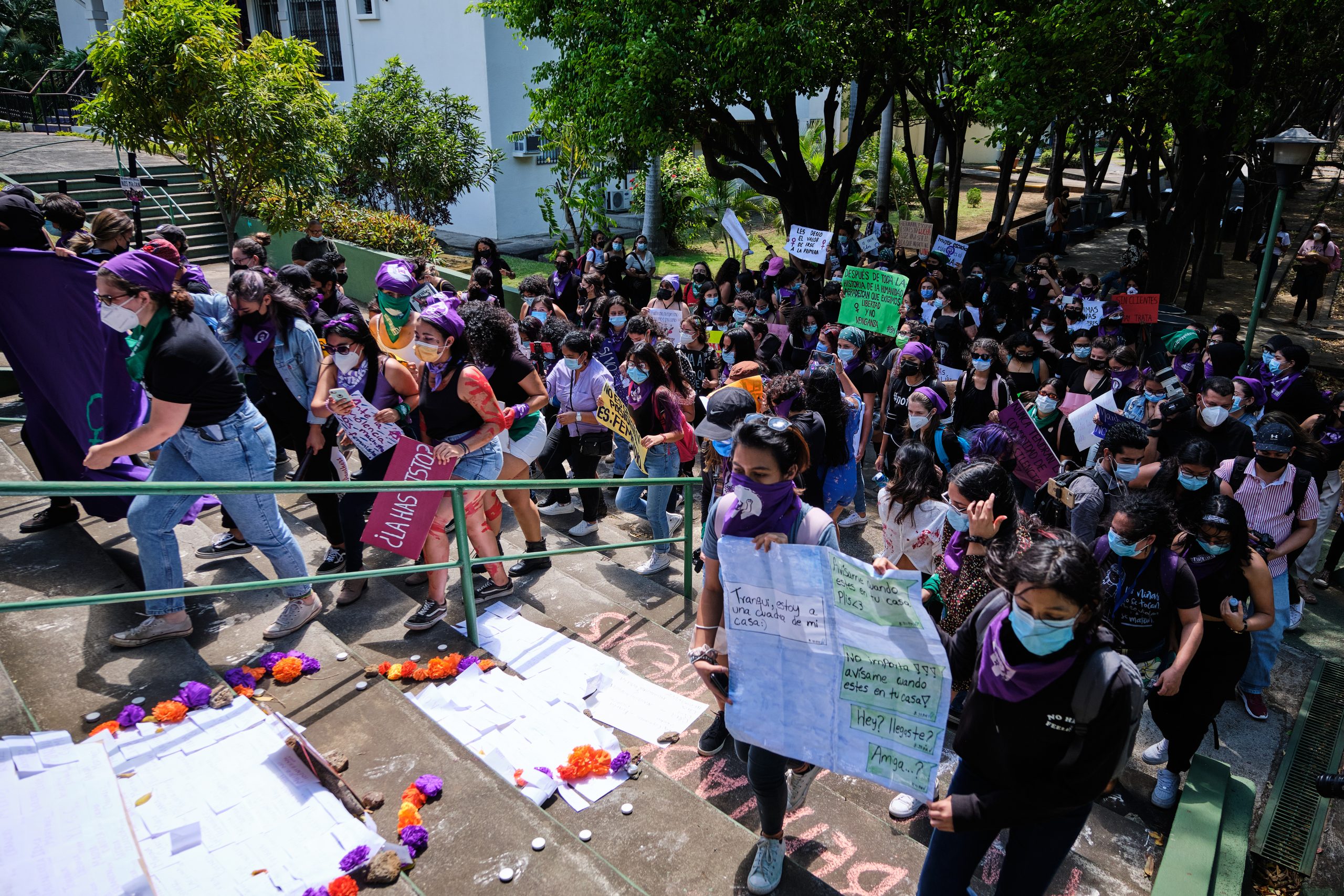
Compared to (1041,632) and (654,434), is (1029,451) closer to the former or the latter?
(654,434)

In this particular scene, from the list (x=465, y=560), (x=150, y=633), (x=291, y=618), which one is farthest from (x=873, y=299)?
(x=150, y=633)

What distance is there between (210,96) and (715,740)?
36.6ft

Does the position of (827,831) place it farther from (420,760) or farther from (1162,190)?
(1162,190)

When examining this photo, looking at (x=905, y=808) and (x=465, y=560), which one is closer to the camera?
(x=905, y=808)

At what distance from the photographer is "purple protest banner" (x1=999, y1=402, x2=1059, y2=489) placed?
5.71 m

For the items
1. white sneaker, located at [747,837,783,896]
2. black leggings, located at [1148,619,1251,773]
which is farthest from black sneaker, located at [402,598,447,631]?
black leggings, located at [1148,619,1251,773]

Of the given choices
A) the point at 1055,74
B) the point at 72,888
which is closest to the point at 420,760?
the point at 72,888

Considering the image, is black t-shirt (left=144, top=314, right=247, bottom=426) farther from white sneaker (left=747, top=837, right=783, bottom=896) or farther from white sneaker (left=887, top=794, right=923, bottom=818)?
white sneaker (left=887, top=794, right=923, bottom=818)

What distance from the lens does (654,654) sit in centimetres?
476

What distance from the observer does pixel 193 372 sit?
3.93 meters

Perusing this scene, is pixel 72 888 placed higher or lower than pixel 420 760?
higher

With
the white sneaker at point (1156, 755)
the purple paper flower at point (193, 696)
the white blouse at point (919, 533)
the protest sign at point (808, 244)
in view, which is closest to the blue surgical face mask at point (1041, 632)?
the white blouse at point (919, 533)

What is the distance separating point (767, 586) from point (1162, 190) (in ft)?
94.2

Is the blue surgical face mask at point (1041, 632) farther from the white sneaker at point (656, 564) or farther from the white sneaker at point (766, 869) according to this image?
the white sneaker at point (656, 564)
